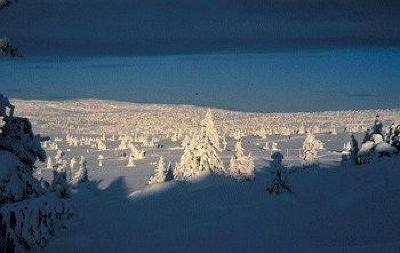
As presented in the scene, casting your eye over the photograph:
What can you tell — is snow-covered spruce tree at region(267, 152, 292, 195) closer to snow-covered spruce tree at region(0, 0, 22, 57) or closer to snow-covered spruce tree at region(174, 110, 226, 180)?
snow-covered spruce tree at region(174, 110, 226, 180)

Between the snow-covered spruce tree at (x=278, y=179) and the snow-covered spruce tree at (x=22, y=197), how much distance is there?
2129 cm

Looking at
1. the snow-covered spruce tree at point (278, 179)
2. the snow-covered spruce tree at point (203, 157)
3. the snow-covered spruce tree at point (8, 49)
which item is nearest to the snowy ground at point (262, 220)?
the snow-covered spruce tree at point (278, 179)

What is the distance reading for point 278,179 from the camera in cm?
3384

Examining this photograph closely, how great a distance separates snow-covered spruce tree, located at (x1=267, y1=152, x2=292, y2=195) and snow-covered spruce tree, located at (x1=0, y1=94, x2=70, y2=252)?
21.3m

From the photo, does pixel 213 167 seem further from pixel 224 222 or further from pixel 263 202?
pixel 224 222

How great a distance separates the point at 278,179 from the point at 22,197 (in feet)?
75.0

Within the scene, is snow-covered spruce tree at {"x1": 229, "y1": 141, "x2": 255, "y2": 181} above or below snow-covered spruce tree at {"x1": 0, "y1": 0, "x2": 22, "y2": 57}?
below

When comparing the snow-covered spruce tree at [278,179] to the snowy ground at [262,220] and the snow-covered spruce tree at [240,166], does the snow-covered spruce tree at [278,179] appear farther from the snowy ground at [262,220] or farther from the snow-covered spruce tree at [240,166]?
the snow-covered spruce tree at [240,166]

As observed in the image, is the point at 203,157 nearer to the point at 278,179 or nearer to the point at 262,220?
the point at 278,179

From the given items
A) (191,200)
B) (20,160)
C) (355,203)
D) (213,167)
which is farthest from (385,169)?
(213,167)

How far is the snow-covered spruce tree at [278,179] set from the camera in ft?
108

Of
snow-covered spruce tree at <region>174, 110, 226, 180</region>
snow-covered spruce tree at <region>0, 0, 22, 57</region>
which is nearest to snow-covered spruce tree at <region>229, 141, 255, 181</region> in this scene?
snow-covered spruce tree at <region>174, 110, 226, 180</region>

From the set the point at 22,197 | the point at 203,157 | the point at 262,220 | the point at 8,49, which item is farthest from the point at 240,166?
the point at 8,49

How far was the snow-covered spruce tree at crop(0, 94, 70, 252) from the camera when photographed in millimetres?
11820
